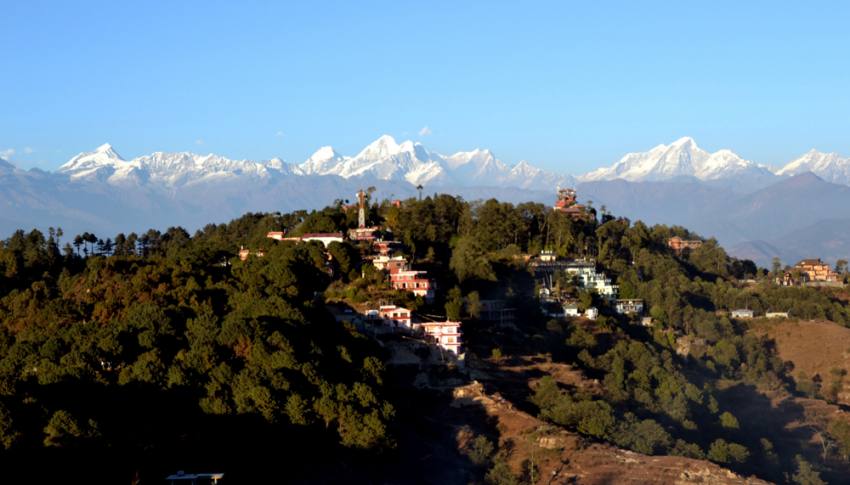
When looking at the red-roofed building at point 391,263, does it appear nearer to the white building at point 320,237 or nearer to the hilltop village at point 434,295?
the hilltop village at point 434,295

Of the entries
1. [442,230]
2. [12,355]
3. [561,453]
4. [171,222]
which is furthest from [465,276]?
[171,222]

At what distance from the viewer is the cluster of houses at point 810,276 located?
67812 millimetres

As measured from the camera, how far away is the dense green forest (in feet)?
104

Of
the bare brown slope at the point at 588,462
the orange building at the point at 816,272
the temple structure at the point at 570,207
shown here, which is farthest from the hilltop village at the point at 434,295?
the bare brown slope at the point at 588,462

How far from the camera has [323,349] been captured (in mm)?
37562

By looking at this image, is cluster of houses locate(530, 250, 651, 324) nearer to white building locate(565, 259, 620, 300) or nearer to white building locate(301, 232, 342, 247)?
white building locate(565, 259, 620, 300)

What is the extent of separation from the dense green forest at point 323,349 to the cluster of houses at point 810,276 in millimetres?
4574

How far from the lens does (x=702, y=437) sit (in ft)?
131

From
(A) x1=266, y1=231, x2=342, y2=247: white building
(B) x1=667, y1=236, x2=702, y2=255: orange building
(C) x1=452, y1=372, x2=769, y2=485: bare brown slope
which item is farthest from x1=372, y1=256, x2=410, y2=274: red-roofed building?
(B) x1=667, y1=236, x2=702, y2=255: orange building

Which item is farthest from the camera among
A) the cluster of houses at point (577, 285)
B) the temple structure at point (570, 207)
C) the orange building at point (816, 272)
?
the orange building at point (816, 272)

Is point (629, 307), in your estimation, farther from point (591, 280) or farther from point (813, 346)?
point (813, 346)

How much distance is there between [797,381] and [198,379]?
27756 mm

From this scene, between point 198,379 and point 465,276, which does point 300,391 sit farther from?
point 465,276

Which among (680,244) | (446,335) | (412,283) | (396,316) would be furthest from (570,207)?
(446,335)
